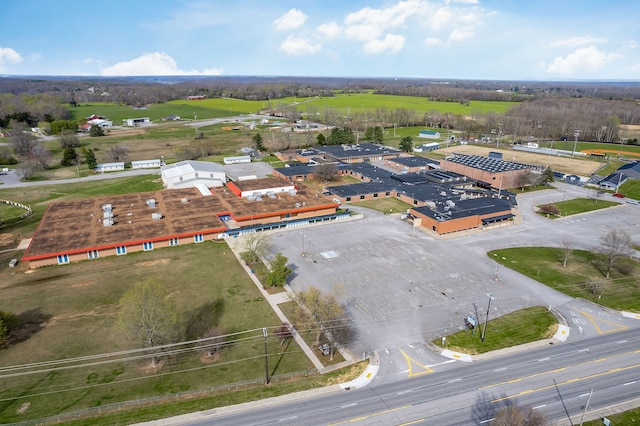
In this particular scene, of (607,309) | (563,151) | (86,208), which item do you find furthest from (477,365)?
(563,151)

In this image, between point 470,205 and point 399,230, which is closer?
point 399,230

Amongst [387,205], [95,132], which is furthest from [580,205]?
[95,132]

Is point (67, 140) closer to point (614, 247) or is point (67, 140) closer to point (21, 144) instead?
point (21, 144)

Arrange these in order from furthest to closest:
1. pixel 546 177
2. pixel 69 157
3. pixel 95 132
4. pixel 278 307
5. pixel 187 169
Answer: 1. pixel 95 132
2. pixel 69 157
3. pixel 546 177
4. pixel 187 169
5. pixel 278 307

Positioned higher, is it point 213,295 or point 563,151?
point 563,151

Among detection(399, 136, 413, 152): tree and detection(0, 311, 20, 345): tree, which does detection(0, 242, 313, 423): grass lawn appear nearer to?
detection(0, 311, 20, 345): tree

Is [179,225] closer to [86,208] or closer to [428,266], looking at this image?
[86,208]

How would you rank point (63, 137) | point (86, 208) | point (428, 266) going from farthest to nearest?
1. point (63, 137)
2. point (86, 208)
3. point (428, 266)

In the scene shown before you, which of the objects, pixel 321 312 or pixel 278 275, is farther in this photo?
pixel 278 275
